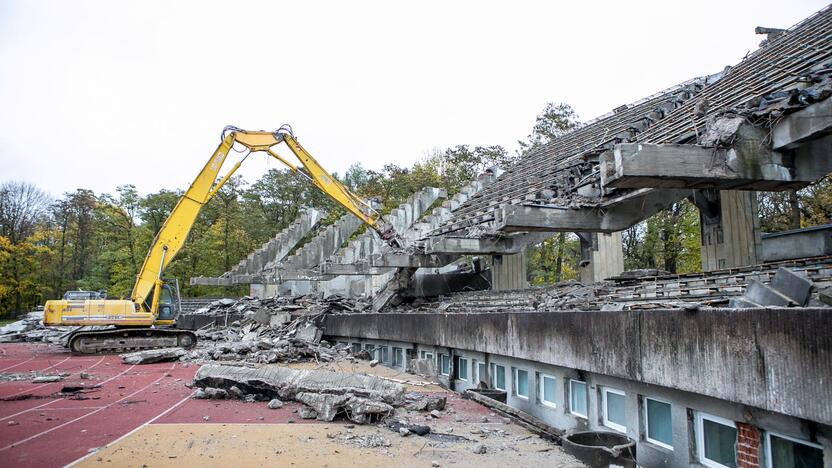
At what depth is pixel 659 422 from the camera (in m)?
6.97

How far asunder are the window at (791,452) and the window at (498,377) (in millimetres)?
6521

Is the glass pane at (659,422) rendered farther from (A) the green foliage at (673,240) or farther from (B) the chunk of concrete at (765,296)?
(A) the green foliage at (673,240)

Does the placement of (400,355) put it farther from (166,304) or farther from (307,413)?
(166,304)

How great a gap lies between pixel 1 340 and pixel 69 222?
26.0m

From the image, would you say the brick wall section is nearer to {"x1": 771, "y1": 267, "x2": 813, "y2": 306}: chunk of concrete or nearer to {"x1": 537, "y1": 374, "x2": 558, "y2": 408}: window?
{"x1": 771, "y1": 267, "x2": 813, "y2": 306}: chunk of concrete

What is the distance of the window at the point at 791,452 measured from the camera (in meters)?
4.94

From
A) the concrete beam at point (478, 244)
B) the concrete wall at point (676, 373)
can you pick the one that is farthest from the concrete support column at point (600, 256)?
the concrete wall at point (676, 373)

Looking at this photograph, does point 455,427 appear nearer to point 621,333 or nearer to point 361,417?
point 361,417

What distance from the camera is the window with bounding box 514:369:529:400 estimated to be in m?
10.7

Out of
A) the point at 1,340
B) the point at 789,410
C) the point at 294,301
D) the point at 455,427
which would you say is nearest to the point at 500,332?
the point at 455,427

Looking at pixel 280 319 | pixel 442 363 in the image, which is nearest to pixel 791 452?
pixel 442 363

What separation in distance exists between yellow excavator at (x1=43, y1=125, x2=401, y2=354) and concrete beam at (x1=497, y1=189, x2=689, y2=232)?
497 inches

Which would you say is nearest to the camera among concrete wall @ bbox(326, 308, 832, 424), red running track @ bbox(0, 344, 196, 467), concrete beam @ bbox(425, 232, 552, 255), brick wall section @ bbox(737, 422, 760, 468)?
concrete wall @ bbox(326, 308, 832, 424)

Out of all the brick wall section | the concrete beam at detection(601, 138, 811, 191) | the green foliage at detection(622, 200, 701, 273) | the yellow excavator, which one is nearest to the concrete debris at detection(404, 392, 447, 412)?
the concrete beam at detection(601, 138, 811, 191)
